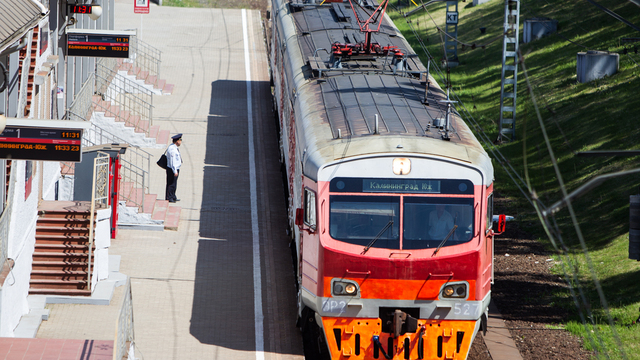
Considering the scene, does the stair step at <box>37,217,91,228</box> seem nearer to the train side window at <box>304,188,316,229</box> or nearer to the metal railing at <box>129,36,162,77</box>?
the train side window at <box>304,188,316,229</box>

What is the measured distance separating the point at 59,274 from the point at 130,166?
7.12 metres

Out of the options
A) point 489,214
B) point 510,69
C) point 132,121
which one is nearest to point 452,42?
point 510,69

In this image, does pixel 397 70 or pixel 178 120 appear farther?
pixel 178 120

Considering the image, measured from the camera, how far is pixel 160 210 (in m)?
18.0

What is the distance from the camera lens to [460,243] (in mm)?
10812

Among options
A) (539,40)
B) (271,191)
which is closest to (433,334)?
(271,191)

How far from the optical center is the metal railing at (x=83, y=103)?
19.3 meters

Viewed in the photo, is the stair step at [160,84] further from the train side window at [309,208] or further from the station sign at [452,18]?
the train side window at [309,208]

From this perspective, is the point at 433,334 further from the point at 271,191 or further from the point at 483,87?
the point at 483,87

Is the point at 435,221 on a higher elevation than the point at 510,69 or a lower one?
lower

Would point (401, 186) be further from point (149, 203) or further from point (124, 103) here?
point (124, 103)

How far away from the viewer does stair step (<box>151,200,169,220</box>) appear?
1764 cm

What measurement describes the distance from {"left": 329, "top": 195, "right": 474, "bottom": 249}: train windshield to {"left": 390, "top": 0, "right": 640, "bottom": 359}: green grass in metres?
1.74

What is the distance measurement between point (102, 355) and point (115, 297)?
312 cm
